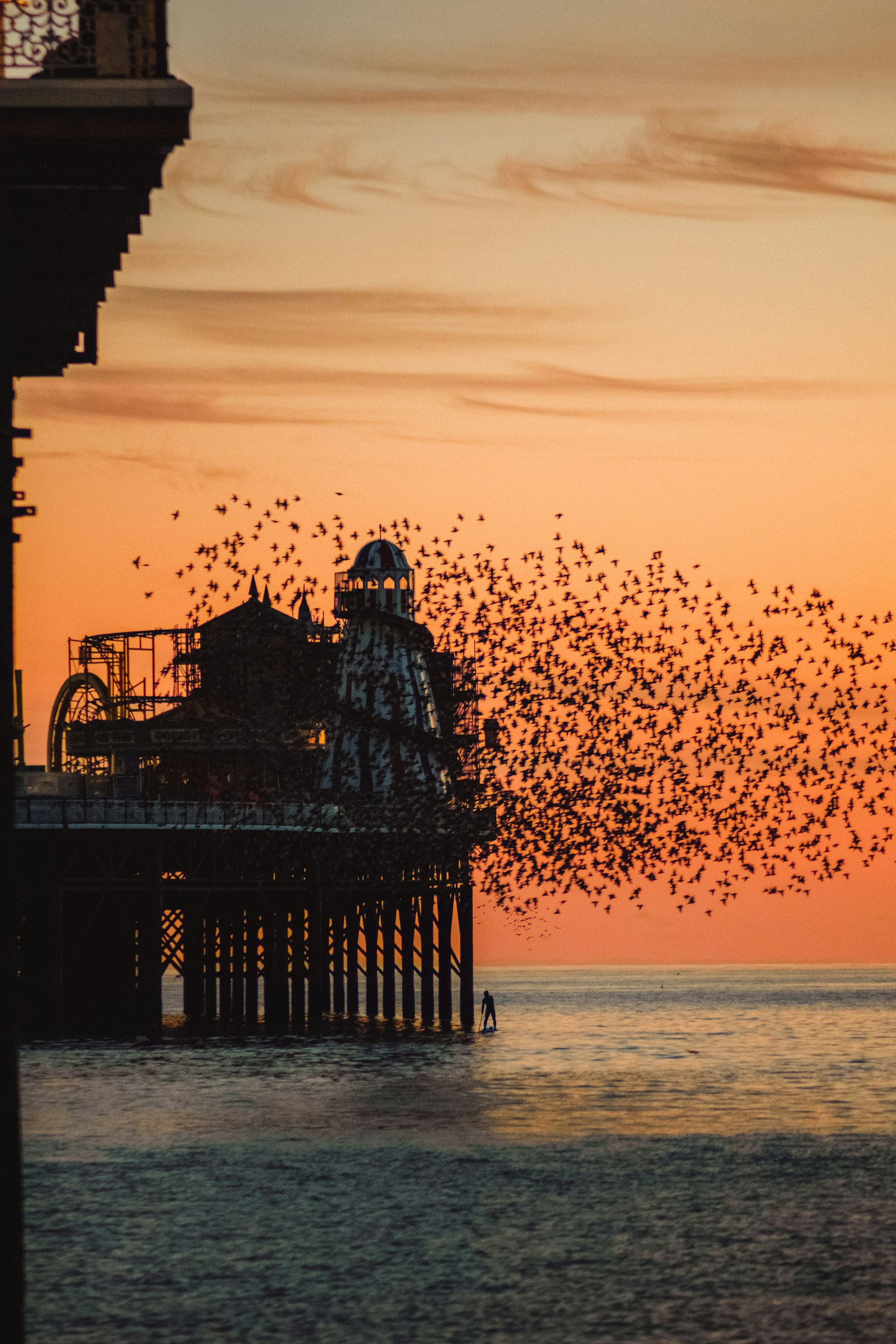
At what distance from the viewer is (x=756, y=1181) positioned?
2934 cm

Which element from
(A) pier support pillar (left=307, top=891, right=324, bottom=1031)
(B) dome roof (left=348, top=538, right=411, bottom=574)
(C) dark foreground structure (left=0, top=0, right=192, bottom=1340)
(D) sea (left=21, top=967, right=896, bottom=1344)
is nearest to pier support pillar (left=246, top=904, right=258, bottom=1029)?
(A) pier support pillar (left=307, top=891, right=324, bottom=1031)

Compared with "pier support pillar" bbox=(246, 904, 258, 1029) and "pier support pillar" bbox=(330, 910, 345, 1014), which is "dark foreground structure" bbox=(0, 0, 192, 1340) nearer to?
"pier support pillar" bbox=(246, 904, 258, 1029)

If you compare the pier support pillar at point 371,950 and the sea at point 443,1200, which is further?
the pier support pillar at point 371,950

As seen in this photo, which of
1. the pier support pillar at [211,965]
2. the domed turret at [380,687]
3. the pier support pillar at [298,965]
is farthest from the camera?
the pier support pillar at [211,965]

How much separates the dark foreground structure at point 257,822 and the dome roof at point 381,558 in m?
0.10

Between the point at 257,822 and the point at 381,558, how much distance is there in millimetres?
20542

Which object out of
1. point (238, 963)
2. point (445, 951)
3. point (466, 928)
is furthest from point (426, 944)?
point (238, 963)

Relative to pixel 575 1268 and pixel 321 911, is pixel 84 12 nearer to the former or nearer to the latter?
pixel 575 1268

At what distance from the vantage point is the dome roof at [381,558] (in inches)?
2805

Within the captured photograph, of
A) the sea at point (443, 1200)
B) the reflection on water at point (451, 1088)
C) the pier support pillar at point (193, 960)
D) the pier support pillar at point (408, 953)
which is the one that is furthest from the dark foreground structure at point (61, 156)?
the pier support pillar at point (408, 953)

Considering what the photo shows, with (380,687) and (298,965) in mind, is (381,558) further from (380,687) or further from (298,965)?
(298,965)

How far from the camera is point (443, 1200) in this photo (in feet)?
86.5

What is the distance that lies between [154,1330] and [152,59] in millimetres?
11761

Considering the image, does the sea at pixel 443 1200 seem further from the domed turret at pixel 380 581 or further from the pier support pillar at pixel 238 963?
the domed turret at pixel 380 581
